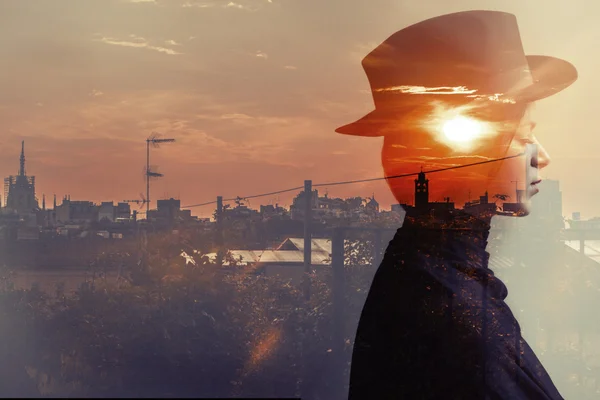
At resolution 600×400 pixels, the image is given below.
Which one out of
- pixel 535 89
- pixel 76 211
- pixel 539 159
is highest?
pixel 535 89

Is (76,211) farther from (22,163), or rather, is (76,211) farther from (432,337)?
(432,337)

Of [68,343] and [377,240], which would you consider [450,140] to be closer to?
[377,240]

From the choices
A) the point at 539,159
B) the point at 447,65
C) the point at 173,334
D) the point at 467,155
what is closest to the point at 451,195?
the point at 467,155

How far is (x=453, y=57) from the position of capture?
103 inches

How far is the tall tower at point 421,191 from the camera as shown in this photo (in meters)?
2.30

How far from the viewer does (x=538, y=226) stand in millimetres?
5844

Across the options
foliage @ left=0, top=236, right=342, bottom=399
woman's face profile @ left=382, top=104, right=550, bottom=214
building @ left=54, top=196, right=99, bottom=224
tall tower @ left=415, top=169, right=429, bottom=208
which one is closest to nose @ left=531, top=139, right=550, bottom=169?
woman's face profile @ left=382, top=104, right=550, bottom=214

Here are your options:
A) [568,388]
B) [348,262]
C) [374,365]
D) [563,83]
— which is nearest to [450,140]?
[563,83]

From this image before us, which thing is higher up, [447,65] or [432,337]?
[447,65]

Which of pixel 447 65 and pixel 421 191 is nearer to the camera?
pixel 421 191

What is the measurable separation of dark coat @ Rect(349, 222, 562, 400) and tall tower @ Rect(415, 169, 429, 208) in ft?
0.45

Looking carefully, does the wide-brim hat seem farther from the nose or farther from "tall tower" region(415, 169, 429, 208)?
"tall tower" region(415, 169, 429, 208)

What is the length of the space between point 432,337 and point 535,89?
51.5 inches

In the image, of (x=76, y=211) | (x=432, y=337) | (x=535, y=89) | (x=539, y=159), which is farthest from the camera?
(x=76, y=211)
